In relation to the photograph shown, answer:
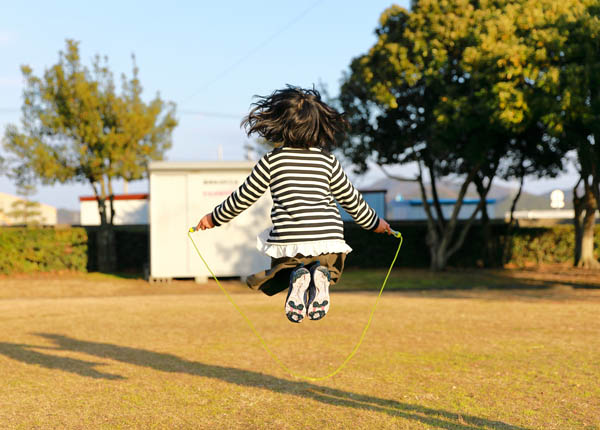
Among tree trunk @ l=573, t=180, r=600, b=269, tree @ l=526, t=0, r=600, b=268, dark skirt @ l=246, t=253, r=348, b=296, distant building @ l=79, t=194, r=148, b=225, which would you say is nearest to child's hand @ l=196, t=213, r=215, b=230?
dark skirt @ l=246, t=253, r=348, b=296

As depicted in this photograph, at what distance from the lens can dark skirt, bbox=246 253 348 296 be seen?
4441mm

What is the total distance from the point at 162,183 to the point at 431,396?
49.2 feet

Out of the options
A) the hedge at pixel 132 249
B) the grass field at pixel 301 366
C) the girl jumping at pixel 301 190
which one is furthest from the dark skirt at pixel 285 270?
the hedge at pixel 132 249

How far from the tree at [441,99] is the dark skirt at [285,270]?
46.3 ft

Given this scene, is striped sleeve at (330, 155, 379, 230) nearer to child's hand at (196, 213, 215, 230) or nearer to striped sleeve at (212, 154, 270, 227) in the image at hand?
striped sleeve at (212, 154, 270, 227)

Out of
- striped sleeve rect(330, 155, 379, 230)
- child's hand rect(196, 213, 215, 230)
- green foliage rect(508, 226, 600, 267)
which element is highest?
striped sleeve rect(330, 155, 379, 230)

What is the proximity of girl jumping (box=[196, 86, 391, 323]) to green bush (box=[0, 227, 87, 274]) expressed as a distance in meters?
20.0

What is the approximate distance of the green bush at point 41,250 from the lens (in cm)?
2250

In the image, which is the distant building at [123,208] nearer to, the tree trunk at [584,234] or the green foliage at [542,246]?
the green foliage at [542,246]

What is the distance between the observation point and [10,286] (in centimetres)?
2003

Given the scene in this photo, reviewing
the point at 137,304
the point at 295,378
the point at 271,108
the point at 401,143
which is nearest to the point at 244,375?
the point at 295,378

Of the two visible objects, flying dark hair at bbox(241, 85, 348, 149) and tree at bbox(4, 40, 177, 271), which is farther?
tree at bbox(4, 40, 177, 271)

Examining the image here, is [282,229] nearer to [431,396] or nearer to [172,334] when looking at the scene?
[431,396]

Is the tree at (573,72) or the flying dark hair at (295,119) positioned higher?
the tree at (573,72)
